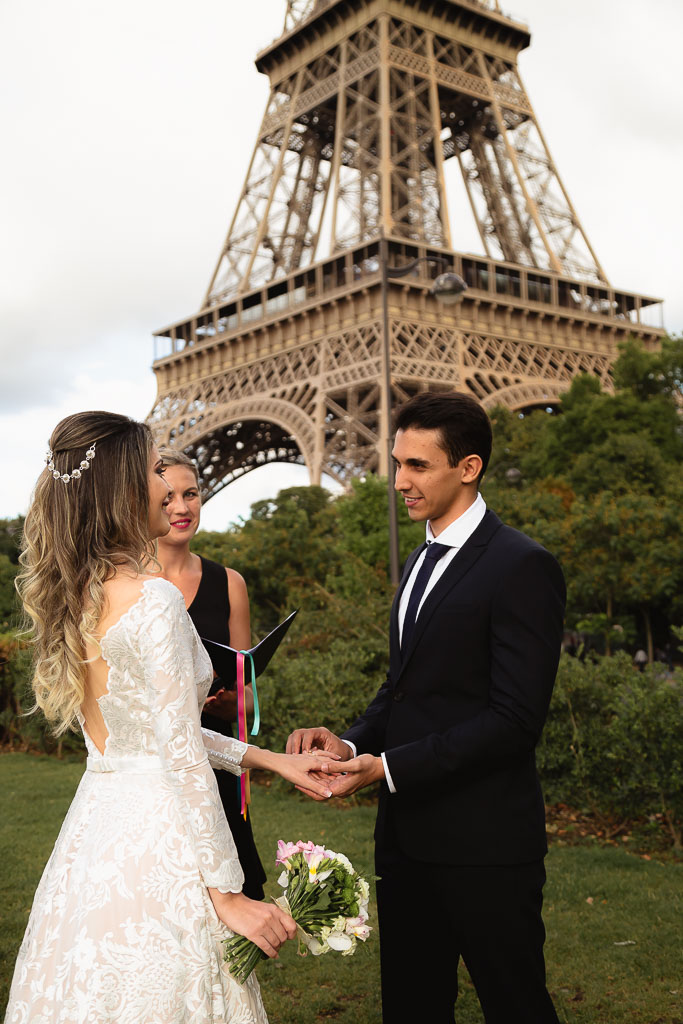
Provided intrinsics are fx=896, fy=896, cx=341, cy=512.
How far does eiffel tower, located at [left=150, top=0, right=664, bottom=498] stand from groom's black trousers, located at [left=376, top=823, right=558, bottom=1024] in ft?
73.6

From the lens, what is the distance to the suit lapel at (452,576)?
2639 mm

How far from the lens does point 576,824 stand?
23.0 ft

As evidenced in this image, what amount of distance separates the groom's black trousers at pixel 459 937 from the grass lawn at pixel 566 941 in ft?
2.84

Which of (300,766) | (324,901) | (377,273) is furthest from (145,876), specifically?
(377,273)

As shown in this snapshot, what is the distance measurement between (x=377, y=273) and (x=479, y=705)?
27534 millimetres

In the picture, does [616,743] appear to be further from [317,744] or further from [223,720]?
[317,744]

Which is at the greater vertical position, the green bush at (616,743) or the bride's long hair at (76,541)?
the bride's long hair at (76,541)

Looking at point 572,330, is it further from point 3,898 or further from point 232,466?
point 3,898

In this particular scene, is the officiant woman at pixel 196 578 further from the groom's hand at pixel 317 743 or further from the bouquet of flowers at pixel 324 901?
the bouquet of flowers at pixel 324 901

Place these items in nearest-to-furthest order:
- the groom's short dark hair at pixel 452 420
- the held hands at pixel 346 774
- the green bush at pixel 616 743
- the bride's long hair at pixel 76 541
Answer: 1. the bride's long hair at pixel 76 541
2. the held hands at pixel 346 774
3. the groom's short dark hair at pixel 452 420
4. the green bush at pixel 616 743

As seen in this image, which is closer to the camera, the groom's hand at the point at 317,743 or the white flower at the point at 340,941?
the white flower at the point at 340,941

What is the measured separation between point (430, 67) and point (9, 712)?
2926cm

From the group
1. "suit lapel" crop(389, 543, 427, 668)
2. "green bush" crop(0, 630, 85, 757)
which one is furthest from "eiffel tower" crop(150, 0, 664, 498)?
"suit lapel" crop(389, 543, 427, 668)

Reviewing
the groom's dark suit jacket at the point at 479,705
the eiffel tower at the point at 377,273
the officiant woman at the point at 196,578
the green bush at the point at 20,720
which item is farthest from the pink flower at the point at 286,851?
the eiffel tower at the point at 377,273
